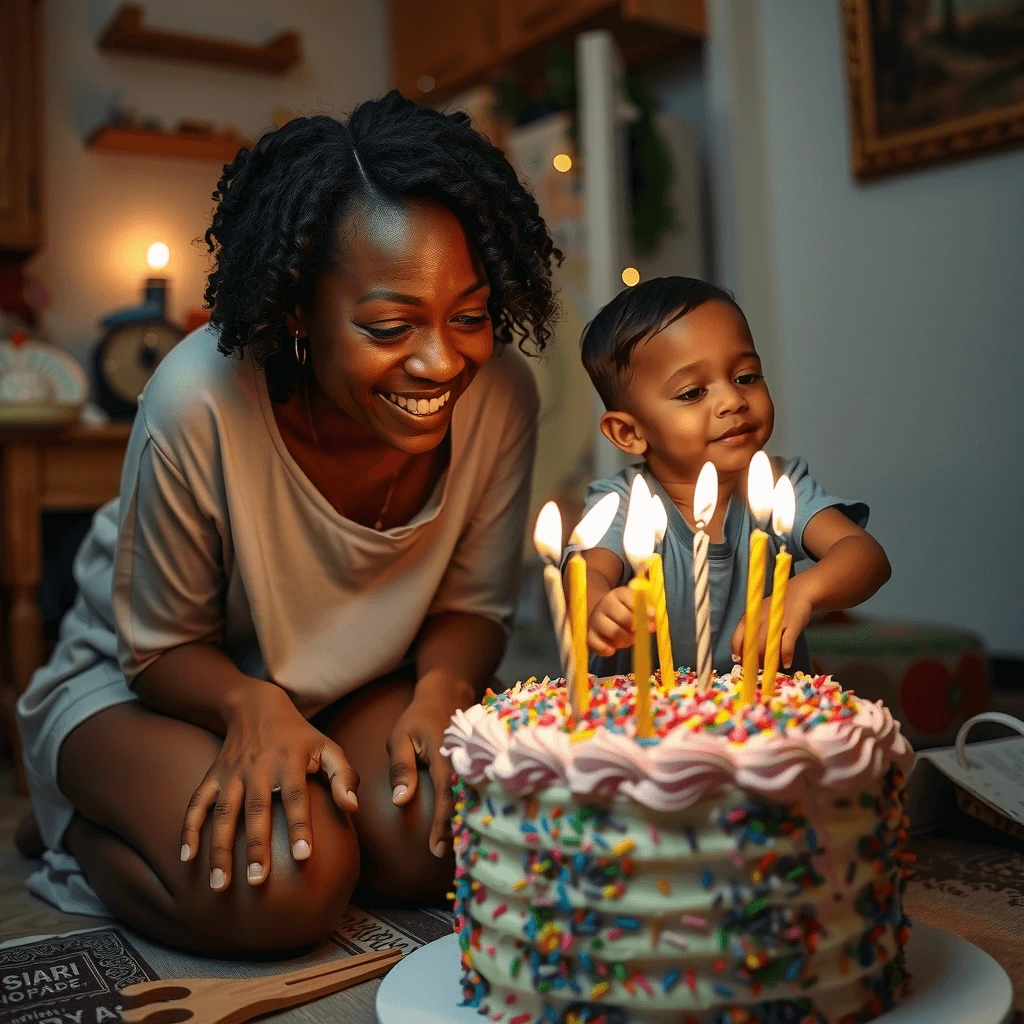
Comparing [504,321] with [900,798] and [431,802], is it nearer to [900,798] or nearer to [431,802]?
[431,802]

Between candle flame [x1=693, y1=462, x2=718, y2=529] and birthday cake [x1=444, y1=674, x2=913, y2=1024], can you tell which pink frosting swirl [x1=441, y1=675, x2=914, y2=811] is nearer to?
birthday cake [x1=444, y1=674, x2=913, y2=1024]

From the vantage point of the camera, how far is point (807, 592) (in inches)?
49.4

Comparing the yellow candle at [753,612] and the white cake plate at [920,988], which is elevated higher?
the yellow candle at [753,612]

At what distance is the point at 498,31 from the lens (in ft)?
13.8

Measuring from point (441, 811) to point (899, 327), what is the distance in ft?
7.70

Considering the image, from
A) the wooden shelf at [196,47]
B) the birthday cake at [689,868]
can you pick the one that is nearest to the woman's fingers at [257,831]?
the birthday cake at [689,868]

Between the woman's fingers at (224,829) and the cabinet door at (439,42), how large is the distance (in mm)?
3523

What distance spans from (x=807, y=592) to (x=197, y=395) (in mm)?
799

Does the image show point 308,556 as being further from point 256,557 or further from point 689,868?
point 689,868

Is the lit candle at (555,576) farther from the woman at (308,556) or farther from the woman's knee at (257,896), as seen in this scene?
the woman's knee at (257,896)

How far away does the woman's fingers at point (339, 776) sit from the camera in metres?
1.37

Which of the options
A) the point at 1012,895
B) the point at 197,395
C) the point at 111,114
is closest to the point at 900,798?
the point at 1012,895

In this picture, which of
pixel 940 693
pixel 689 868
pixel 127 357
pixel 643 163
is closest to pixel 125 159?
pixel 127 357

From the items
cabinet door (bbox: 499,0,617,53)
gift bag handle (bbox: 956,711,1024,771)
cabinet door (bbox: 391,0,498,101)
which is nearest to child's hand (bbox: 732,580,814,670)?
gift bag handle (bbox: 956,711,1024,771)
